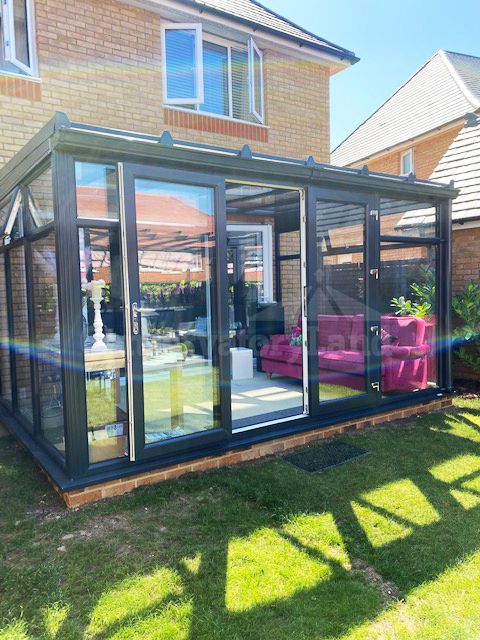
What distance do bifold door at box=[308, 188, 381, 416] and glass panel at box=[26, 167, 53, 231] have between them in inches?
100

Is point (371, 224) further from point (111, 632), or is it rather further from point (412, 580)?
point (111, 632)

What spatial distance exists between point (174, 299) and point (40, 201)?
4.76 feet

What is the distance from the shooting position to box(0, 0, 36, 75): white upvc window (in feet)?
20.5

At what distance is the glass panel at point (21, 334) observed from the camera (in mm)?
5129

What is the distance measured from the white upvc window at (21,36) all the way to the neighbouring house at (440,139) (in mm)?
6501

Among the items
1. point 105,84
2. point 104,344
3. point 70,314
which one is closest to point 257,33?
point 105,84

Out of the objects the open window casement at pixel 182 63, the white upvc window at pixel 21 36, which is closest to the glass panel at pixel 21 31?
the white upvc window at pixel 21 36

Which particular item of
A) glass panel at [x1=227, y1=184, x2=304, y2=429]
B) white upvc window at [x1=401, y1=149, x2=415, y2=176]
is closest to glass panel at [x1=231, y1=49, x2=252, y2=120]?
glass panel at [x1=227, y1=184, x2=304, y2=429]

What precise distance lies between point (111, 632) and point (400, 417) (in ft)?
15.0

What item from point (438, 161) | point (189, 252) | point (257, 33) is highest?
point (257, 33)

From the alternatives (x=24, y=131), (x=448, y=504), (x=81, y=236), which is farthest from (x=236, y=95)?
(x=448, y=504)

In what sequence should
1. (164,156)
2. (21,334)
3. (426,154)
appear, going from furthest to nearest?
(426,154) < (21,334) < (164,156)

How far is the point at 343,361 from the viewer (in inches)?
234

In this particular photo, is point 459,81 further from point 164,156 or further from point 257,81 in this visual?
point 164,156
